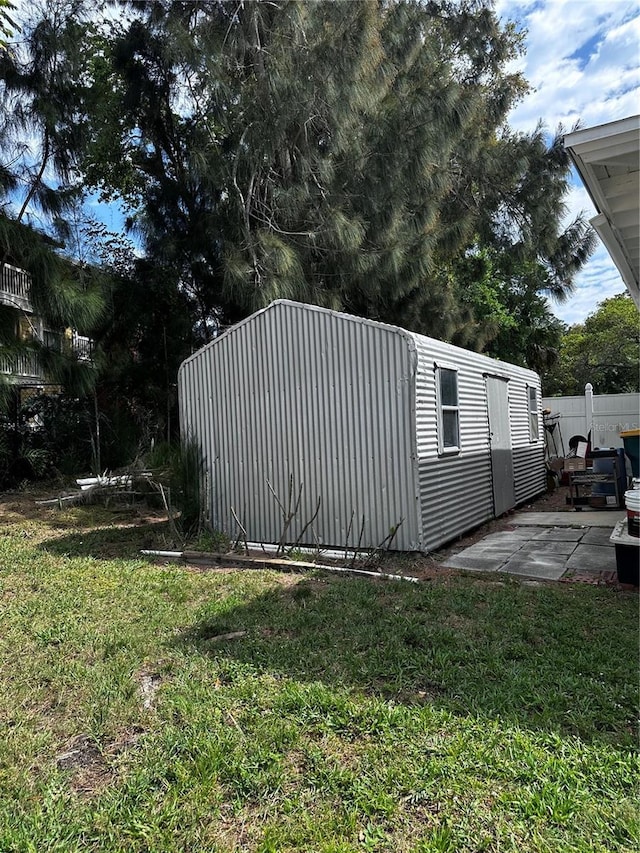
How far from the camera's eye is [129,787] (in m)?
2.23

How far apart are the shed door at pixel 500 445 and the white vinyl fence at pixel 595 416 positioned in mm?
4881

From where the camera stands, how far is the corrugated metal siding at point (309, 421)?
584cm

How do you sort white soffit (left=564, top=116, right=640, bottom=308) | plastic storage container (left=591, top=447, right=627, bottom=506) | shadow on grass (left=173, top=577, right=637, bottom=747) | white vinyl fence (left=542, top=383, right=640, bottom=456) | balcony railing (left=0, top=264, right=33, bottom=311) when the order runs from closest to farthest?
1. shadow on grass (left=173, top=577, right=637, bottom=747)
2. white soffit (left=564, top=116, right=640, bottom=308)
3. balcony railing (left=0, top=264, right=33, bottom=311)
4. plastic storage container (left=591, top=447, right=627, bottom=506)
5. white vinyl fence (left=542, top=383, right=640, bottom=456)

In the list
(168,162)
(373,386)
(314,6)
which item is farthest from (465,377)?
(168,162)

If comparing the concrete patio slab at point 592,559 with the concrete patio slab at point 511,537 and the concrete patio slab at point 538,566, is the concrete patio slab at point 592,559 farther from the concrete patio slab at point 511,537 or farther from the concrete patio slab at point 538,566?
the concrete patio slab at point 511,537

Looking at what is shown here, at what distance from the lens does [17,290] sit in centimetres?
983

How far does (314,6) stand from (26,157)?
5.26 metres

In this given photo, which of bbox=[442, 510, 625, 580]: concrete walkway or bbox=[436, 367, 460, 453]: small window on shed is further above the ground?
bbox=[436, 367, 460, 453]: small window on shed

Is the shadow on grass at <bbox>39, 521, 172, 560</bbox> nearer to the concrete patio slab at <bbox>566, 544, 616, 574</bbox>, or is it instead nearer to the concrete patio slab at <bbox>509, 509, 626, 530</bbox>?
the concrete patio slab at <bbox>566, 544, 616, 574</bbox>

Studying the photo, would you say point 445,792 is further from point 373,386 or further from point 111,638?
point 373,386

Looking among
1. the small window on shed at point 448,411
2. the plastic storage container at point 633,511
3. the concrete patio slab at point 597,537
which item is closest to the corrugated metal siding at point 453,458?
the small window on shed at point 448,411

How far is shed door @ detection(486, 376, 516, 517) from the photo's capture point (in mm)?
8078

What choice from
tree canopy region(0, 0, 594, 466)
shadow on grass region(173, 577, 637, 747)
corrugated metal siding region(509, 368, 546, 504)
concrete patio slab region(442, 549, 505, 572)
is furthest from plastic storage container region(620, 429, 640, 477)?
tree canopy region(0, 0, 594, 466)

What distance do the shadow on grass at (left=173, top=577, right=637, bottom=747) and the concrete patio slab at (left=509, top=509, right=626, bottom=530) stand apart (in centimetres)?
314
